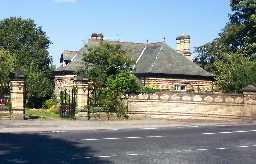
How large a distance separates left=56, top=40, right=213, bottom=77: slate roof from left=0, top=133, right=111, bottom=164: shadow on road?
2303 cm

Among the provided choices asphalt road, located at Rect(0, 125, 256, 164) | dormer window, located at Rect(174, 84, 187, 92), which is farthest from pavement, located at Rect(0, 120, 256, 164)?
dormer window, located at Rect(174, 84, 187, 92)

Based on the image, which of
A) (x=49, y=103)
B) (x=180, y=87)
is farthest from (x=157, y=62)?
(x=49, y=103)

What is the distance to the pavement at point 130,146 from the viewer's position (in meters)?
13.5

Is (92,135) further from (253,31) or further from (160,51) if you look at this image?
(253,31)

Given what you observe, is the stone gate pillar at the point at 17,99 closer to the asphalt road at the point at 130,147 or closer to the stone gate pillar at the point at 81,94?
the stone gate pillar at the point at 81,94

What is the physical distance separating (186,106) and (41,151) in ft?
54.4

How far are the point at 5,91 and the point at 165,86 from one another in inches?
679

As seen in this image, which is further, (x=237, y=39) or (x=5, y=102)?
(x=237, y=39)

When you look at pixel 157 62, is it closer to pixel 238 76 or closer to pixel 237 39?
pixel 238 76

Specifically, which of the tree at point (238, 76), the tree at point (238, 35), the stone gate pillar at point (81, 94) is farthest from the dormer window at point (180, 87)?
the stone gate pillar at point (81, 94)

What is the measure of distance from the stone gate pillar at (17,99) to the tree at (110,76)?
16.3ft

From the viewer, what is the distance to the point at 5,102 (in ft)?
90.4

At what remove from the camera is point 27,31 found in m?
57.2

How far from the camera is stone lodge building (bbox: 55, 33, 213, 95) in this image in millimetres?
41188
